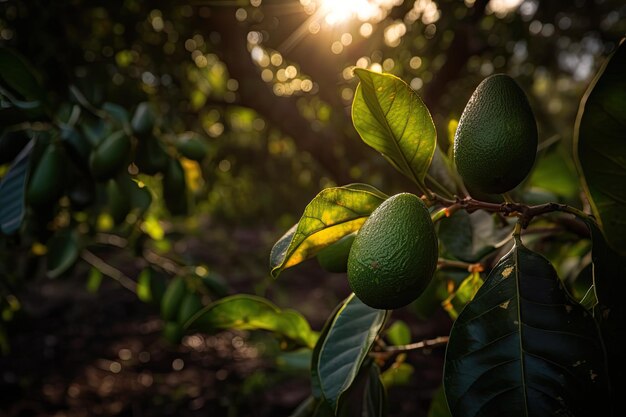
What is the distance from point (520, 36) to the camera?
2010 mm

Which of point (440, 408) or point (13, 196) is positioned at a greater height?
point (13, 196)

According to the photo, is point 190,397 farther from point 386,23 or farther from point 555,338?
point 555,338

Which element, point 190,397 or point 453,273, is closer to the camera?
point 453,273

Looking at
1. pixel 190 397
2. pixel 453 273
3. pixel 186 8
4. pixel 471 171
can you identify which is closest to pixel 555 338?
pixel 471 171

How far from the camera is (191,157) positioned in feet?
4.13

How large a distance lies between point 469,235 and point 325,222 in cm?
32

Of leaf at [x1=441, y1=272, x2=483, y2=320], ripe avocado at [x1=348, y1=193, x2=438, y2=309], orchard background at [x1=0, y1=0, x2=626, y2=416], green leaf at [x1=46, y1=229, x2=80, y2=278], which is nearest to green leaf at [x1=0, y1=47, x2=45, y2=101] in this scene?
orchard background at [x1=0, y1=0, x2=626, y2=416]

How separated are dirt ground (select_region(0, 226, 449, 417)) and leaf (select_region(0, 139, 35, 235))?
0.98 m

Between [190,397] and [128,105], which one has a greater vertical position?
[128,105]

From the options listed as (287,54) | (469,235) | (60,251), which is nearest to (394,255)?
(469,235)

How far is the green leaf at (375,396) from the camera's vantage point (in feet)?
2.39

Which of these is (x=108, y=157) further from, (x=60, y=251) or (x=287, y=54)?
(x=287, y=54)

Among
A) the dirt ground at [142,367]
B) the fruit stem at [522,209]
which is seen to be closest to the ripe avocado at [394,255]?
the fruit stem at [522,209]

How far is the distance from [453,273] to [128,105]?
1.42 m
